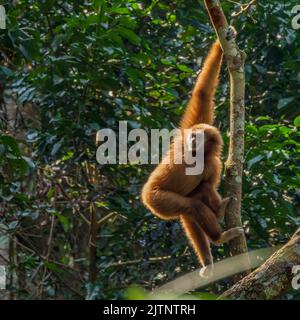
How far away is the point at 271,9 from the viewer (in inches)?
347

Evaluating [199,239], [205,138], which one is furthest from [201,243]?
[205,138]

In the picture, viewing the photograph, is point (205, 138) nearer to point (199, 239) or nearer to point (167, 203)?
point (167, 203)

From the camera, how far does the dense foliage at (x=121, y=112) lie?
7.73 meters

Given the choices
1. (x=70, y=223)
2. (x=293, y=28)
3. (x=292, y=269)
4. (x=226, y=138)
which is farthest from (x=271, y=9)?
(x=292, y=269)

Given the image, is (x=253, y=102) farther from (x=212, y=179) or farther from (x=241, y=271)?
(x=241, y=271)

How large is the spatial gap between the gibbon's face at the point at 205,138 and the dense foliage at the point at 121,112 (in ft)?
1.34

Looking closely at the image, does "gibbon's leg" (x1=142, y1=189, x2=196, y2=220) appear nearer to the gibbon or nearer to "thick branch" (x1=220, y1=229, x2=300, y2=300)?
the gibbon

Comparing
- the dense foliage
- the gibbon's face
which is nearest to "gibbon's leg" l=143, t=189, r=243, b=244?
the gibbon's face

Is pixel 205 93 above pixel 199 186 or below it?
above

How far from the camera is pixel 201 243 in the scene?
7125 mm

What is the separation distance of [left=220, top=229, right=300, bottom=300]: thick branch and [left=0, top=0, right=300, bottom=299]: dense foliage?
2540 millimetres

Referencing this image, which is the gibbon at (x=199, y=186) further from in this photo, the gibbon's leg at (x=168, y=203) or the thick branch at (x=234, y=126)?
the thick branch at (x=234, y=126)

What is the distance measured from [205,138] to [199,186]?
532mm

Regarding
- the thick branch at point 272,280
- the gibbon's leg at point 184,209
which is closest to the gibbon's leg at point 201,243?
the gibbon's leg at point 184,209
